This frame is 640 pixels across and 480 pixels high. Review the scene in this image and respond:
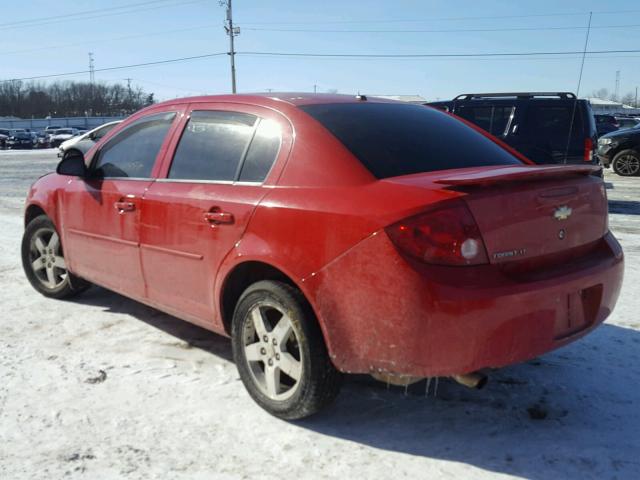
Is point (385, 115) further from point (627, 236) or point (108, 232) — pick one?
point (627, 236)

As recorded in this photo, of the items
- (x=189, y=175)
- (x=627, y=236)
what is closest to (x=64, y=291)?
(x=189, y=175)

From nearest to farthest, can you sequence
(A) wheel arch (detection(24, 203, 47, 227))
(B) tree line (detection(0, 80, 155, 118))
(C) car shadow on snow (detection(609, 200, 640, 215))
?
1. (A) wheel arch (detection(24, 203, 47, 227))
2. (C) car shadow on snow (detection(609, 200, 640, 215))
3. (B) tree line (detection(0, 80, 155, 118))

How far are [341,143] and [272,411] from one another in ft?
4.52

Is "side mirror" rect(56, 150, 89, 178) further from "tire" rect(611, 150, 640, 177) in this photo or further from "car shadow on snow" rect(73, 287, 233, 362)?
"tire" rect(611, 150, 640, 177)

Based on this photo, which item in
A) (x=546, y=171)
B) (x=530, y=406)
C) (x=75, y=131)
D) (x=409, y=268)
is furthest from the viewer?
(x=75, y=131)

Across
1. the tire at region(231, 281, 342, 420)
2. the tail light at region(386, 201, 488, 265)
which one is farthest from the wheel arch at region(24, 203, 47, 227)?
the tail light at region(386, 201, 488, 265)

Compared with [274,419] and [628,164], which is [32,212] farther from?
[628,164]

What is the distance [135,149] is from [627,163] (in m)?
15.0

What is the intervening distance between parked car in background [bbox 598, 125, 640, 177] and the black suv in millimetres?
6020

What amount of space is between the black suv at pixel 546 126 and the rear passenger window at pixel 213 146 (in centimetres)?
783

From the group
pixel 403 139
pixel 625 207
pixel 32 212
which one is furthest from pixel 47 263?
pixel 625 207

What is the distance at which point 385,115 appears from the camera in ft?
11.6

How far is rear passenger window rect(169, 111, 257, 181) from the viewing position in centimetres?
343

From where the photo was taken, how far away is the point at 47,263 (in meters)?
5.16
